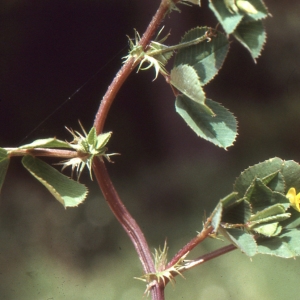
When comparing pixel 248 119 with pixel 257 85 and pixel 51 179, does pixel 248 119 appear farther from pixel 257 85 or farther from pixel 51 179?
pixel 51 179

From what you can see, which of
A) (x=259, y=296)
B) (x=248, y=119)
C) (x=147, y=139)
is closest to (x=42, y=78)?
(x=147, y=139)

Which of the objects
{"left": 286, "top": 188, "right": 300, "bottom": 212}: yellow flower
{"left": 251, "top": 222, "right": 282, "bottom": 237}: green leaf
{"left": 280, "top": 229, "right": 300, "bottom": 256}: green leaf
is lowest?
{"left": 280, "top": 229, "right": 300, "bottom": 256}: green leaf

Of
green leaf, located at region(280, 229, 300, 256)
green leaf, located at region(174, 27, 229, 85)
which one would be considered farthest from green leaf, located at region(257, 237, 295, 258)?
green leaf, located at region(174, 27, 229, 85)

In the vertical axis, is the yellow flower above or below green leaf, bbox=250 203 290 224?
below

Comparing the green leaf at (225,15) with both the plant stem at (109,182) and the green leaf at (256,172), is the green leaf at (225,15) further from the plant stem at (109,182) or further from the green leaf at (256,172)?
the green leaf at (256,172)

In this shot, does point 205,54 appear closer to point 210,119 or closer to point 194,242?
point 210,119

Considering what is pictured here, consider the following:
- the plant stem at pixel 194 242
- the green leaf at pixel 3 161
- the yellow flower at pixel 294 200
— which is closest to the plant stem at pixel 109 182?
the plant stem at pixel 194 242

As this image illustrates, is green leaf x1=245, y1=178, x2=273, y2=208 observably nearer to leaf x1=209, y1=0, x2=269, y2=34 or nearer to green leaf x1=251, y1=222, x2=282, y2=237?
green leaf x1=251, y1=222, x2=282, y2=237
